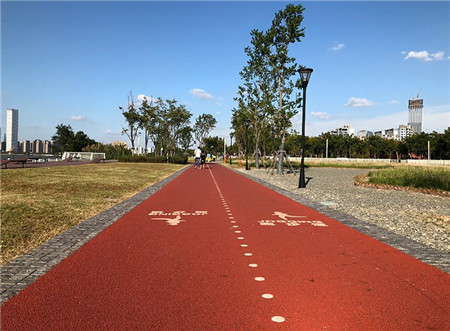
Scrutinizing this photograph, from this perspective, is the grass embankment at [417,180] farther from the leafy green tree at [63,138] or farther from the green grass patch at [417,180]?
the leafy green tree at [63,138]

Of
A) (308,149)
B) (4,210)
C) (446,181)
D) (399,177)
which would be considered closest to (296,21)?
(399,177)

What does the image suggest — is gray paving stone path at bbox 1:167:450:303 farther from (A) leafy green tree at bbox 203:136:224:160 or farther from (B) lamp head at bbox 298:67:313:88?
(A) leafy green tree at bbox 203:136:224:160

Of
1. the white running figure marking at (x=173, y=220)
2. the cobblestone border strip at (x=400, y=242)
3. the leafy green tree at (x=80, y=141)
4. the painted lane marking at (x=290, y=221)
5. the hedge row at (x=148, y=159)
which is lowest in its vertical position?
the white running figure marking at (x=173, y=220)

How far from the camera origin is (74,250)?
5012 millimetres

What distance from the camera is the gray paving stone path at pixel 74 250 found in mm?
3822

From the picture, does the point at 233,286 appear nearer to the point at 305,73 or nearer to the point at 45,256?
the point at 45,256

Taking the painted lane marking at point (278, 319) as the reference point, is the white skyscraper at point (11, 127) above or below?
above

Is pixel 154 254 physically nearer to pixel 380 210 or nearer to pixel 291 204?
pixel 291 204

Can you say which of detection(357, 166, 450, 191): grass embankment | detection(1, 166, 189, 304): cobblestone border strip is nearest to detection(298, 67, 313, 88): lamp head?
detection(357, 166, 450, 191): grass embankment

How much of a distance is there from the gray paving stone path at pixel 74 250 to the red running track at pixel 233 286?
0.18 meters

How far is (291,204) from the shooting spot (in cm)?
1031

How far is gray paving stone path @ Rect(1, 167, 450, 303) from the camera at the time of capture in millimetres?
3822

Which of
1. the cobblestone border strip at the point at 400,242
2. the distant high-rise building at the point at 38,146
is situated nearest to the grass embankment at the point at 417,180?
the cobblestone border strip at the point at 400,242

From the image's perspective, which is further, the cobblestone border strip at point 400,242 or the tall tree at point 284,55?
the tall tree at point 284,55
